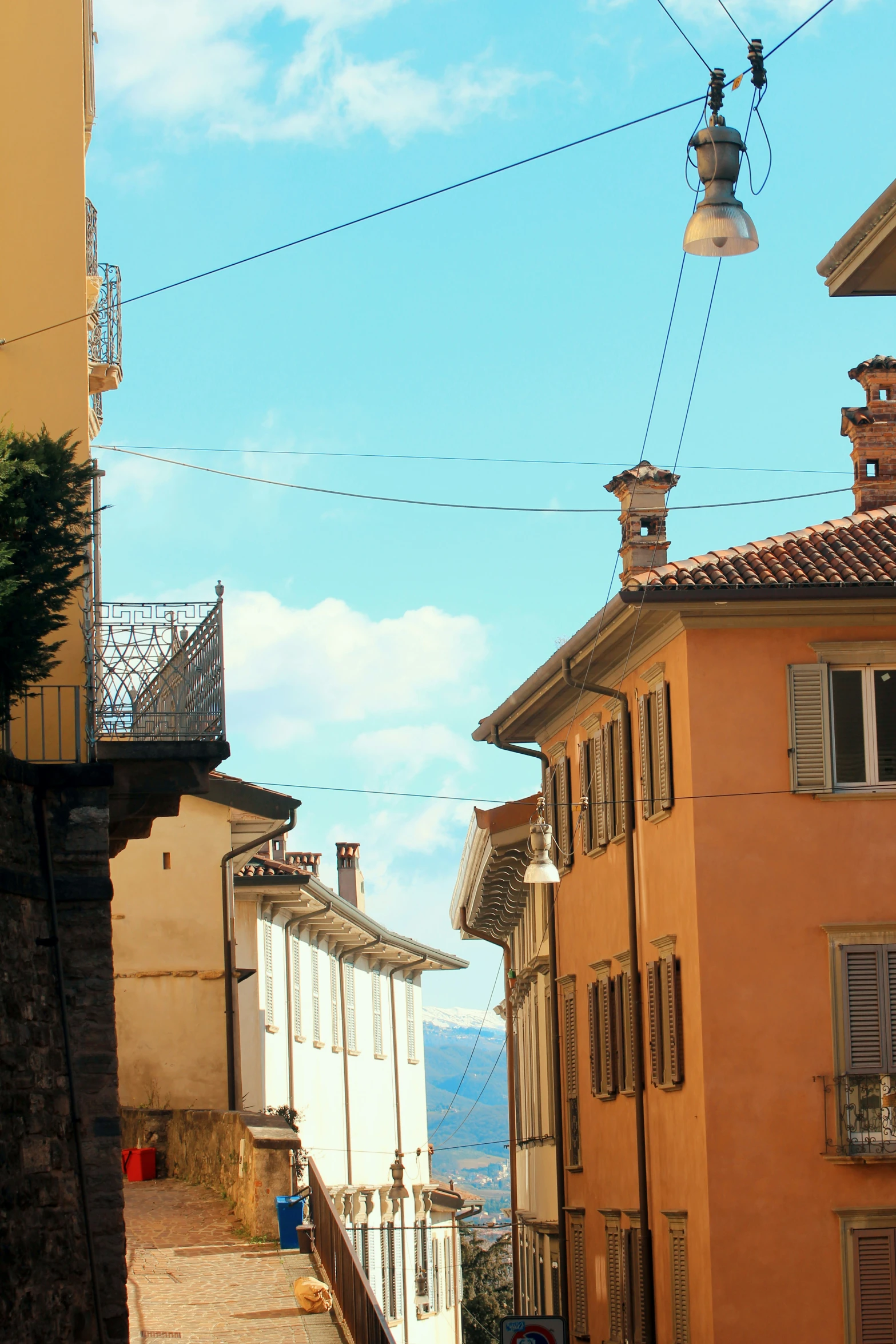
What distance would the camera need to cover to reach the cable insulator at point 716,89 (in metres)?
12.1

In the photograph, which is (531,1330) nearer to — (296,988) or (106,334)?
(106,334)

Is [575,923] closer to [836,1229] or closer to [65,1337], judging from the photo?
[836,1229]

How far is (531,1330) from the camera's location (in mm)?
15656

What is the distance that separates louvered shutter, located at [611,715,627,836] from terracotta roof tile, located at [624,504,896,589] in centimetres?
216

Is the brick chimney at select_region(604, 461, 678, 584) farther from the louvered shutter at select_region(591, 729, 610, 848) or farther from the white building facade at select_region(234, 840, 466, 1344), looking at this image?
the white building facade at select_region(234, 840, 466, 1344)

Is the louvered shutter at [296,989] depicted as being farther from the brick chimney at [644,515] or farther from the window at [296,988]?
the brick chimney at [644,515]

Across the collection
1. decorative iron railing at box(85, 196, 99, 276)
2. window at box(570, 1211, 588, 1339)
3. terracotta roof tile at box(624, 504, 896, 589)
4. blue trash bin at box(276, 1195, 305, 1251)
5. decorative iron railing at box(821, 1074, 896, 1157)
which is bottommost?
window at box(570, 1211, 588, 1339)

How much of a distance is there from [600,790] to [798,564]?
14.6 feet

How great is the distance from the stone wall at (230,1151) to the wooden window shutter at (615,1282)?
157 inches

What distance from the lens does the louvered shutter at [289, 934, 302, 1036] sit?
112 feet

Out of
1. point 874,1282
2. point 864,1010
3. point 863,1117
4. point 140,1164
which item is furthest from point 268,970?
point 874,1282

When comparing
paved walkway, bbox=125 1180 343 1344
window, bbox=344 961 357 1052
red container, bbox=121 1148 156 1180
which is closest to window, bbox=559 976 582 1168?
paved walkway, bbox=125 1180 343 1344

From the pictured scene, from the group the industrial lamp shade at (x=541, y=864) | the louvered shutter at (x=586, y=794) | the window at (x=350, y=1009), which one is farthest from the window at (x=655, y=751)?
the window at (x=350, y=1009)

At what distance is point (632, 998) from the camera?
21422 millimetres
